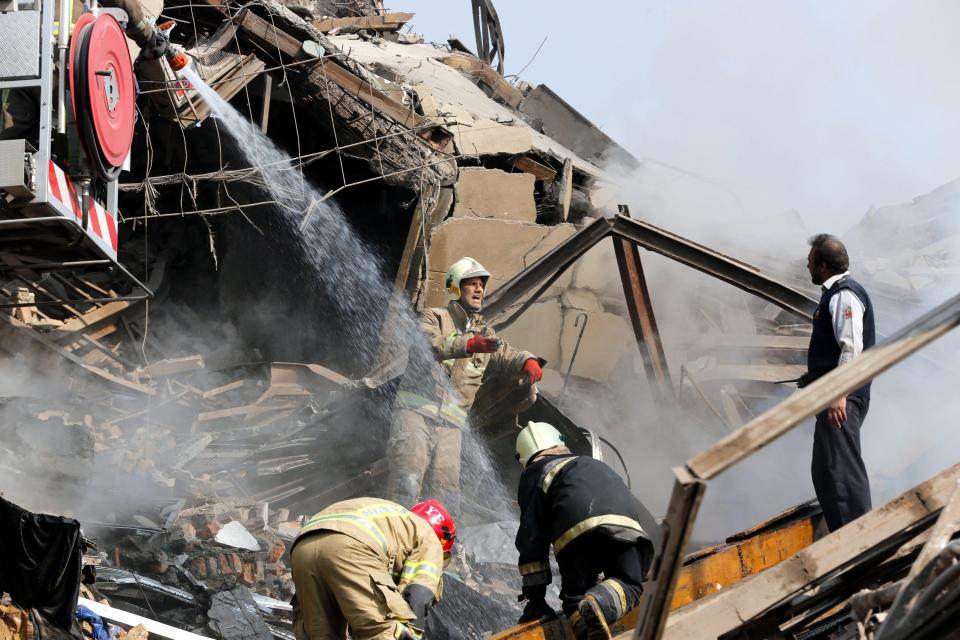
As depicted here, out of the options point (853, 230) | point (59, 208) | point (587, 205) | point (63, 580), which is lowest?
point (63, 580)

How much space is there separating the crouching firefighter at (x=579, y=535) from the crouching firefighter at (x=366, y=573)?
434 mm

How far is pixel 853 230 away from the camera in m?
15.1

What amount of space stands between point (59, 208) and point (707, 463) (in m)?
4.06

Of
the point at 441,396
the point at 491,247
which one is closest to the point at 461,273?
the point at 441,396

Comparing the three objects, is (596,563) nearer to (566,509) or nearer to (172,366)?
(566,509)

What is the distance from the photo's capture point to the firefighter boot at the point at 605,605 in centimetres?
373

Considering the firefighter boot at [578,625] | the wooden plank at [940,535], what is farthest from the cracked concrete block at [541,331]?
the wooden plank at [940,535]

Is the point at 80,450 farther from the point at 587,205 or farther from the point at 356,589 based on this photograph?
the point at 587,205

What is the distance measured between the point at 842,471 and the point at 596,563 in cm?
115

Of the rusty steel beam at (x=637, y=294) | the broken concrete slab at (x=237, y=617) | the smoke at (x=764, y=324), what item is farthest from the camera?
the smoke at (x=764, y=324)

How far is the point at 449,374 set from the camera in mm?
7188

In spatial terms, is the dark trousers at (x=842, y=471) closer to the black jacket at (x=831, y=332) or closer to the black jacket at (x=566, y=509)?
the black jacket at (x=831, y=332)

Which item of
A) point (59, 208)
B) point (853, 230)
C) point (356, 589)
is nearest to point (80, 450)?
point (59, 208)

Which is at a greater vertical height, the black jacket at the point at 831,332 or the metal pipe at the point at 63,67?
the black jacket at the point at 831,332
